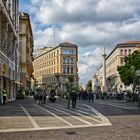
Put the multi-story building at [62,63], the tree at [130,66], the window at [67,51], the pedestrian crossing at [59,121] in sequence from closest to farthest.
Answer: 1. the pedestrian crossing at [59,121]
2. the tree at [130,66]
3. the multi-story building at [62,63]
4. the window at [67,51]

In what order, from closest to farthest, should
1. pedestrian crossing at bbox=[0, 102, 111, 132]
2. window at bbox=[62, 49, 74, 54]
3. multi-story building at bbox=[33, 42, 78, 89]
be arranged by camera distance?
pedestrian crossing at bbox=[0, 102, 111, 132], multi-story building at bbox=[33, 42, 78, 89], window at bbox=[62, 49, 74, 54]

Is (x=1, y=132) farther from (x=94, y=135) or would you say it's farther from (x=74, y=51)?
(x=74, y=51)

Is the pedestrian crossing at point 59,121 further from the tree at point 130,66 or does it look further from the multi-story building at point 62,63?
the multi-story building at point 62,63

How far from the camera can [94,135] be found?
13820 millimetres

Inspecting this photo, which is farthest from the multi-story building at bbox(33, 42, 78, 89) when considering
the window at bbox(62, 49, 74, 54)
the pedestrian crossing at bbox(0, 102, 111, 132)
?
the pedestrian crossing at bbox(0, 102, 111, 132)

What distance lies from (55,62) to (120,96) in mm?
92441

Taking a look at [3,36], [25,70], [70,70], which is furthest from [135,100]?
[70,70]

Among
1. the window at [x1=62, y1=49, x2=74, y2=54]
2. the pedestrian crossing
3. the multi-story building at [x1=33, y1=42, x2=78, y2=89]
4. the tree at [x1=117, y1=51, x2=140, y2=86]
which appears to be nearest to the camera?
the pedestrian crossing

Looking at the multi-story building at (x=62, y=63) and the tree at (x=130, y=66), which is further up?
the multi-story building at (x=62, y=63)

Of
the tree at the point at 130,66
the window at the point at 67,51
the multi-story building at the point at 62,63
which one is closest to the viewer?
the tree at the point at 130,66

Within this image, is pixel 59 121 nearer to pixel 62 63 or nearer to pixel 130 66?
pixel 130 66

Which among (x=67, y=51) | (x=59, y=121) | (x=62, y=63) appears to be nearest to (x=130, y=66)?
(x=59, y=121)

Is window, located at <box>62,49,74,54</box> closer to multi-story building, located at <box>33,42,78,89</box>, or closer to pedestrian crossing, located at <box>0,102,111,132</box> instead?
multi-story building, located at <box>33,42,78,89</box>

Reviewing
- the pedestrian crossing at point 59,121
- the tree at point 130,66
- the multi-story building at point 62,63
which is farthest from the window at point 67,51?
the pedestrian crossing at point 59,121
